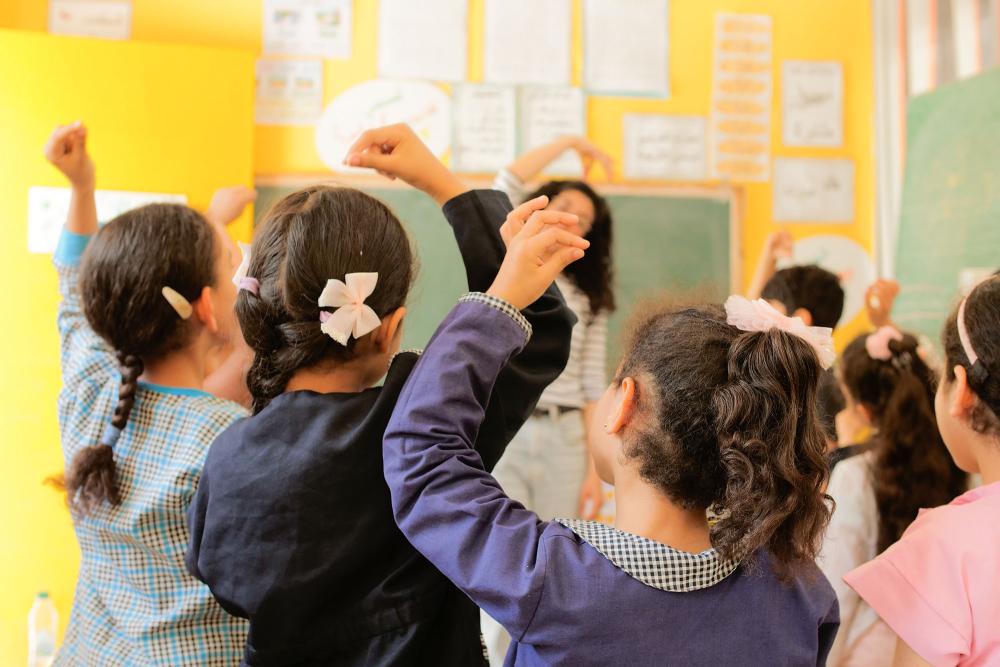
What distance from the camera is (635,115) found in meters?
3.57

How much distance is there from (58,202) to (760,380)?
268 cm

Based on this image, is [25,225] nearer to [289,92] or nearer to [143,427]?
[289,92]

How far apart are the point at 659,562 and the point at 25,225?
2.70 metres

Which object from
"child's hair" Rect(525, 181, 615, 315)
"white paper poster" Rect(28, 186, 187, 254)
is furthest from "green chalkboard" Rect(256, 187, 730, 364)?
"white paper poster" Rect(28, 186, 187, 254)

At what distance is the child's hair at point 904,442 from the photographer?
1787 mm

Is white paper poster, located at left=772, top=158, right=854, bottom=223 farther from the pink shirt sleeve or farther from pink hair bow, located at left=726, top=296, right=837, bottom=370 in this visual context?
pink hair bow, located at left=726, top=296, right=837, bottom=370

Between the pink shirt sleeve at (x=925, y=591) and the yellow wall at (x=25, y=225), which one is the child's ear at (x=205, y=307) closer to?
the pink shirt sleeve at (x=925, y=591)

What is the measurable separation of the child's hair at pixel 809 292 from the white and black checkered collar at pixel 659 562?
4.40 feet

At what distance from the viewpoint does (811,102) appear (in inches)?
146

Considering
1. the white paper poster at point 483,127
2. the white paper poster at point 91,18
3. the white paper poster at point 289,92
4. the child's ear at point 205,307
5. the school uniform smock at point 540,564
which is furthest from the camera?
the white paper poster at point 483,127

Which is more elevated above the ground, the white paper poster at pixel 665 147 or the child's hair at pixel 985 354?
the white paper poster at pixel 665 147

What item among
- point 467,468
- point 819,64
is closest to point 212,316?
point 467,468

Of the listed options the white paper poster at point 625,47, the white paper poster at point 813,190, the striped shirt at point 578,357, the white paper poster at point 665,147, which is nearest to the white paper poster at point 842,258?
the white paper poster at point 813,190

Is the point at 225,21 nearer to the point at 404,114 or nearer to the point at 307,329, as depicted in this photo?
the point at 404,114
